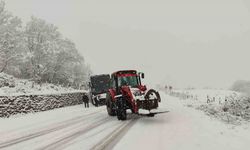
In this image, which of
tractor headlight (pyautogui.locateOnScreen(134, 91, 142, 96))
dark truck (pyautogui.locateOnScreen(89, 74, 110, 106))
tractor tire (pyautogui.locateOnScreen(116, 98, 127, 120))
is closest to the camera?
tractor headlight (pyautogui.locateOnScreen(134, 91, 142, 96))

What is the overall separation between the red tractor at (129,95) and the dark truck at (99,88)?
1172 centimetres

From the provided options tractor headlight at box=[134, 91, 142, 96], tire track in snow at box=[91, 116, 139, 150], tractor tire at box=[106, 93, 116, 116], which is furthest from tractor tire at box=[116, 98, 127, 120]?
tire track in snow at box=[91, 116, 139, 150]

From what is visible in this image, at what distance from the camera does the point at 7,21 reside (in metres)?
43.0

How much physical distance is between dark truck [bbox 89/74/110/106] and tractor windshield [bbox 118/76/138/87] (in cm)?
1374

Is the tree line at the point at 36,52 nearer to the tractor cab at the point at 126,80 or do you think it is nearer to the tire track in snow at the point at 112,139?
the tractor cab at the point at 126,80

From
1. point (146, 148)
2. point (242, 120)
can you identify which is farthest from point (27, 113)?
point (146, 148)

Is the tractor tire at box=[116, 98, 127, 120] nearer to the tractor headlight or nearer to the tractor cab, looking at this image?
the tractor headlight

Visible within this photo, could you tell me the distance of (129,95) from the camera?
16.6m

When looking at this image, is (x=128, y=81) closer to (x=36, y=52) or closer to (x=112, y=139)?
(x=112, y=139)

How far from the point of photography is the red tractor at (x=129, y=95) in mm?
15852

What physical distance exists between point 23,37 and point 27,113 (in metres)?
22.7

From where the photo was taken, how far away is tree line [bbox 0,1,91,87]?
4191cm

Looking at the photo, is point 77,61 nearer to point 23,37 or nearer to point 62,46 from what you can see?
point 62,46

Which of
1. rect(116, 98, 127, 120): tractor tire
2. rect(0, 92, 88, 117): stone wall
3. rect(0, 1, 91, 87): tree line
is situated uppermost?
rect(0, 1, 91, 87): tree line
